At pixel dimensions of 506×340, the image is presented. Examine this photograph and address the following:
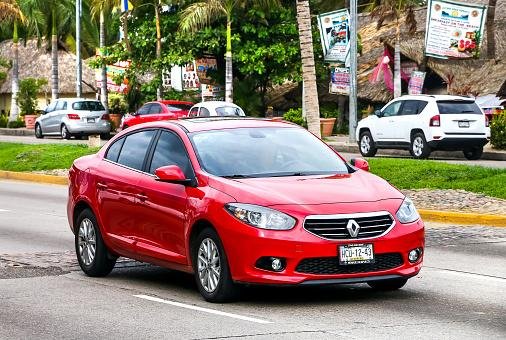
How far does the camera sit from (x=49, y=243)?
15664mm

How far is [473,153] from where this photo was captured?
32656 mm

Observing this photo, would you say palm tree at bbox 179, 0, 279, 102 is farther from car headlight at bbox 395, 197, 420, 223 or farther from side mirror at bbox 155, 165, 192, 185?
car headlight at bbox 395, 197, 420, 223

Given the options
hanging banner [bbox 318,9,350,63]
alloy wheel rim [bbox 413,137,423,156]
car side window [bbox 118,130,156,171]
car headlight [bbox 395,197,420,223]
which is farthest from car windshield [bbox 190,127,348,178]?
hanging banner [bbox 318,9,350,63]

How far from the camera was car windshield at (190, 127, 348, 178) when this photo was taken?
11.0 metres

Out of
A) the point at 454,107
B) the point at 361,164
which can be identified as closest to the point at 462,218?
the point at 361,164

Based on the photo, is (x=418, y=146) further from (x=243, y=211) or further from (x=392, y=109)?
(x=243, y=211)

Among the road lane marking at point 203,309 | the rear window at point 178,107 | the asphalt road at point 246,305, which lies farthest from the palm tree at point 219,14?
the road lane marking at point 203,309

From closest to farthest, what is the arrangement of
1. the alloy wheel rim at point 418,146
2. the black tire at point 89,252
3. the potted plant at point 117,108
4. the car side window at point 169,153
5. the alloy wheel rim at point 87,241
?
the car side window at point 169,153
the black tire at point 89,252
the alloy wheel rim at point 87,241
the alloy wheel rim at point 418,146
the potted plant at point 117,108

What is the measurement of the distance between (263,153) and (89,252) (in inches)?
92.6

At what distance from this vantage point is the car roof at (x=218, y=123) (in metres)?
11.6

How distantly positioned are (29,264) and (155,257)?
2.66 meters

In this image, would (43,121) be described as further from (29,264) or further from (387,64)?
(29,264)

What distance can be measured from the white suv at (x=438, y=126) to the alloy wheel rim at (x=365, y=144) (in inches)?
46.7

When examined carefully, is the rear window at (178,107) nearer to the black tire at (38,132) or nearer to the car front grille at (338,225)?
the black tire at (38,132)
